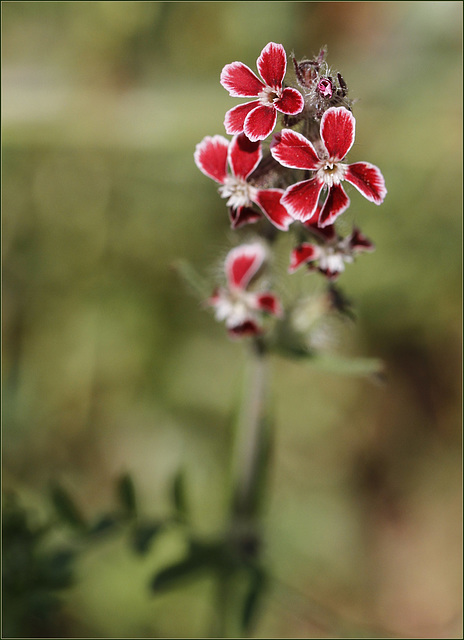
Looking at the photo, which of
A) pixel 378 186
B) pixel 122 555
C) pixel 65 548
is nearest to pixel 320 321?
pixel 378 186

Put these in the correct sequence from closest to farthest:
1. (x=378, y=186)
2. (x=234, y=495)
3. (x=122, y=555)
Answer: (x=378, y=186) → (x=234, y=495) → (x=122, y=555)

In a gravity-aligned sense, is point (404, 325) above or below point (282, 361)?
above

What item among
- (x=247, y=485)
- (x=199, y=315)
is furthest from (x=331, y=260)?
(x=199, y=315)

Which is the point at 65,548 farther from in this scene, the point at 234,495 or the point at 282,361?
the point at 282,361

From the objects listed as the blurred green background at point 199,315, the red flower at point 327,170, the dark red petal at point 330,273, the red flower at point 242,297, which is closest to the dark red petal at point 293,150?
the red flower at point 327,170

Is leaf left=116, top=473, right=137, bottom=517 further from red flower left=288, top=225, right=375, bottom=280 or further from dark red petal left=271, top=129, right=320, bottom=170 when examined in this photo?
dark red petal left=271, top=129, right=320, bottom=170

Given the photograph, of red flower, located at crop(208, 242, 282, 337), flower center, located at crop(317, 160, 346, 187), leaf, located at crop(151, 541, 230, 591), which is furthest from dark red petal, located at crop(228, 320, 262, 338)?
leaf, located at crop(151, 541, 230, 591)

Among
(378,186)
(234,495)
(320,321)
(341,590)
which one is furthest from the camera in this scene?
(341,590)
